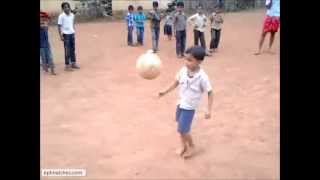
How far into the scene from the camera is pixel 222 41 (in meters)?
12.8

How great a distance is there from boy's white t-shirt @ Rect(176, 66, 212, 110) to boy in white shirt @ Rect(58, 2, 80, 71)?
15.8 feet

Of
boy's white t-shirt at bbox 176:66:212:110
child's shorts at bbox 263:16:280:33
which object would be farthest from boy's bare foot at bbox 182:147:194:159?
child's shorts at bbox 263:16:280:33

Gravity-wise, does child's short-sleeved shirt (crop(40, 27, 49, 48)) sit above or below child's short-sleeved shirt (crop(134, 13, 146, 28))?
below

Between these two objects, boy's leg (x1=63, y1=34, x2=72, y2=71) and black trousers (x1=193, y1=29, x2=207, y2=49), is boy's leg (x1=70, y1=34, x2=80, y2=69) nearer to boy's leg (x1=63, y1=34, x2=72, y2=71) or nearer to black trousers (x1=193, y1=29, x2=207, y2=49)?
boy's leg (x1=63, y1=34, x2=72, y2=71)

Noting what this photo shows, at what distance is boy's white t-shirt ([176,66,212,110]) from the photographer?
16.4 feet

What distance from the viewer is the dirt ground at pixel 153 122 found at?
16.8ft

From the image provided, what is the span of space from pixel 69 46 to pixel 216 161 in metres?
5.23

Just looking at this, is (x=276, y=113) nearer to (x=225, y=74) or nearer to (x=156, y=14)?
(x=225, y=74)

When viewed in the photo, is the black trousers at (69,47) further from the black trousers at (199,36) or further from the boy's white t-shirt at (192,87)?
the boy's white t-shirt at (192,87)

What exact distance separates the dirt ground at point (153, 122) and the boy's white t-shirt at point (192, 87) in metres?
0.65

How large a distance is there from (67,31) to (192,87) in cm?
498
